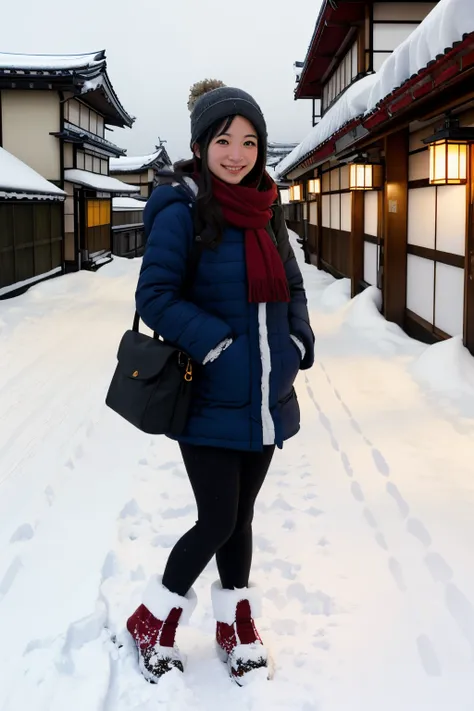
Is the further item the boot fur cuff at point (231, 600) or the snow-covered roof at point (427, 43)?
the snow-covered roof at point (427, 43)

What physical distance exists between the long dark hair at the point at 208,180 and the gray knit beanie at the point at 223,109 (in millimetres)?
22

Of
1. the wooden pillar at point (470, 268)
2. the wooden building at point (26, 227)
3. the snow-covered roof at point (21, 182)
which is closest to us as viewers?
the wooden pillar at point (470, 268)

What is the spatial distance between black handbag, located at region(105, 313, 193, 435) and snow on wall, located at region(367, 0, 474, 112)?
3.64 m

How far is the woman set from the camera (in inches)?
93.9

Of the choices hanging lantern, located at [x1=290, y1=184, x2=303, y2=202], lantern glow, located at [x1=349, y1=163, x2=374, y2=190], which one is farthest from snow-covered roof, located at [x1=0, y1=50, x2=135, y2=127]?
lantern glow, located at [x1=349, y1=163, x2=374, y2=190]

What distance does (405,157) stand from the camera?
400 inches

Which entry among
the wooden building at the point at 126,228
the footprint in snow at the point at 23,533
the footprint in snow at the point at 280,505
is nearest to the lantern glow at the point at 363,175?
the footprint in snow at the point at 280,505

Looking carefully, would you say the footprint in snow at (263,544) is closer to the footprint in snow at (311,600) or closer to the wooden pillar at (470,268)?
the footprint in snow at (311,600)

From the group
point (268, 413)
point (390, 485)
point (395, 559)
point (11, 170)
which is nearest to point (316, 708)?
point (268, 413)

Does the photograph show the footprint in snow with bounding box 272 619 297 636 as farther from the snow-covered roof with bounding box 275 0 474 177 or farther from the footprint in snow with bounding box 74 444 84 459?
the snow-covered roof with bounding box 275 0 474 177

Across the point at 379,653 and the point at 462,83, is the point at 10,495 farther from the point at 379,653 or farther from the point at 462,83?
the point at 462,83

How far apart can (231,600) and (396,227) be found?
858cm

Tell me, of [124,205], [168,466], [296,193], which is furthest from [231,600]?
[124,205]

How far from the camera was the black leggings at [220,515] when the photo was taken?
2510 millimetres
